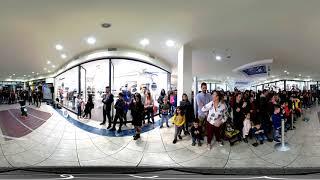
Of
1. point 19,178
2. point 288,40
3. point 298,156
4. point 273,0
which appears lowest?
point 19,178

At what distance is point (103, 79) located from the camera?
187cm

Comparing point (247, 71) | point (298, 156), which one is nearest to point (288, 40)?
point (247, 71)

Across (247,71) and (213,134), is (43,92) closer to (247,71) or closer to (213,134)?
(213,134)

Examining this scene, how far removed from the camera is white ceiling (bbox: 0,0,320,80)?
6.63 feet

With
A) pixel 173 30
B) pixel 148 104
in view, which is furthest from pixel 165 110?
pixel 173 30

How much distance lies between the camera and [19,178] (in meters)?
2.48

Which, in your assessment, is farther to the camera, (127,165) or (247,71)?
(127,165)

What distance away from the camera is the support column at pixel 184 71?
7.07 ft

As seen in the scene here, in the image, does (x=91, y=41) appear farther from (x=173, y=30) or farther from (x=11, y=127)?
(x=11, y=127)

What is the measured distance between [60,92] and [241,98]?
170 cm

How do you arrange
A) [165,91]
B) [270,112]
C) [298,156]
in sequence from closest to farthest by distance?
[165,91] → [270,112] → [298,156]

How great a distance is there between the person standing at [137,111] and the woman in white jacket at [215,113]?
0.65 meters

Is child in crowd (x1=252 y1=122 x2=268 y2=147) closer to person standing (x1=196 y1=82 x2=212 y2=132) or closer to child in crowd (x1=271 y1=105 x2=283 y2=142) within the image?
child in crowd (x1=271 y1=105 x2=283 y2=142)

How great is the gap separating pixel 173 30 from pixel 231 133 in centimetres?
126
